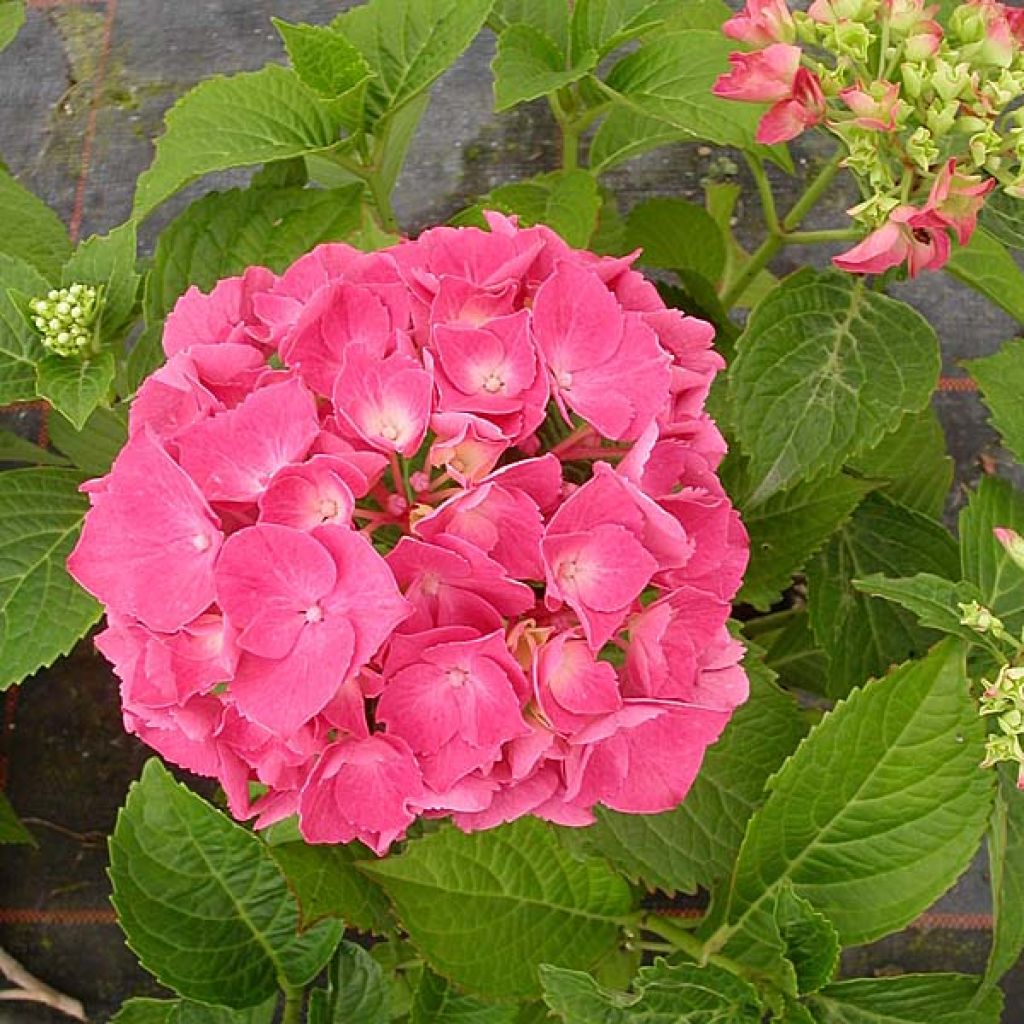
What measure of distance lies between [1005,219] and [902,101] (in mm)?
153

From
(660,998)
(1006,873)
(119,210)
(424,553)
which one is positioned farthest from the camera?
(119,210)

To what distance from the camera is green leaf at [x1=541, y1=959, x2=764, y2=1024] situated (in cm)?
65

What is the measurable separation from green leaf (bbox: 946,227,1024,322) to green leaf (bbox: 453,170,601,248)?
0.27 metres

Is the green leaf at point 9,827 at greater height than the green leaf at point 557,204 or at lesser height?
lesser

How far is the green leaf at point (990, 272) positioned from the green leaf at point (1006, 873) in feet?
1.15

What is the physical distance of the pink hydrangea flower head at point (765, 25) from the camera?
0.80 meters

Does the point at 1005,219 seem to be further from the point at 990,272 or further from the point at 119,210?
the point at 119,210

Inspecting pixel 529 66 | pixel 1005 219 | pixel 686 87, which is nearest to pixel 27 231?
A: pixel 529 66

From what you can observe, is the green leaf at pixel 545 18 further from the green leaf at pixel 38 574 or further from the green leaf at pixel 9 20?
the green leaf at pixel 38 574

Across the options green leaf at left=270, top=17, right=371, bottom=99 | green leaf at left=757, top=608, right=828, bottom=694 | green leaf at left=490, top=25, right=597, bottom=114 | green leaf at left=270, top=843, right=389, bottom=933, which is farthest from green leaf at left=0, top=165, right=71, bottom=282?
green leaf at left=757, top=608, right=828, bottom=694

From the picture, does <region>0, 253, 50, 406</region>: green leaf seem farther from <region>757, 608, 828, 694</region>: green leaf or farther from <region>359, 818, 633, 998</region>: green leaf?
<region>757, 608, 828, 694</region>: green leaf

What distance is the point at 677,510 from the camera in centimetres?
64

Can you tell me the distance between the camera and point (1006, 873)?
0.78 metres

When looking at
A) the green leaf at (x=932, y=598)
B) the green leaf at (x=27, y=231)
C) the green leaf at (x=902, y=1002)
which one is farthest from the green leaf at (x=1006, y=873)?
the green leaf at (x=27, y=231)
